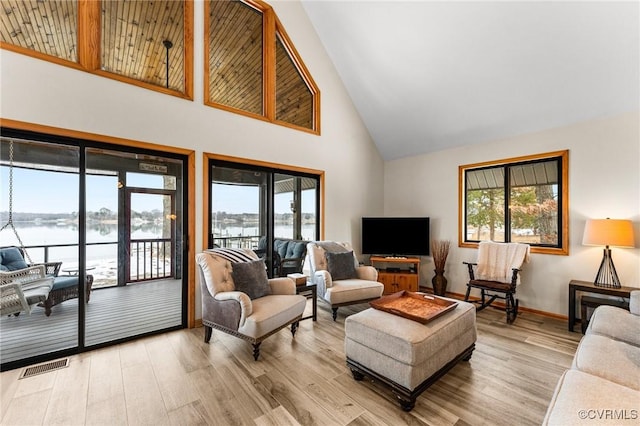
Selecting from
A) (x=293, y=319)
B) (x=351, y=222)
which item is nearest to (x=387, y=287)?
(x=351, y=222)

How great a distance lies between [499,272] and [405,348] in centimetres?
280

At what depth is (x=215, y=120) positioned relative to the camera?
3580 mm

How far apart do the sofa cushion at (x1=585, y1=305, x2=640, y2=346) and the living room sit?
5.37 ft

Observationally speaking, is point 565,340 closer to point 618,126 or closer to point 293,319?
point 618,126

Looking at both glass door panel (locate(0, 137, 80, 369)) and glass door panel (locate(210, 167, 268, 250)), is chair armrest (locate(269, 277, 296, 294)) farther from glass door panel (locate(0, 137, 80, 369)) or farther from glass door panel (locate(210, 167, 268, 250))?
glass door panel (locate(0, 137, 80, 369))

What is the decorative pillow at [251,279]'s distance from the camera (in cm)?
294

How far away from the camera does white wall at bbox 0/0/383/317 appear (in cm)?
254

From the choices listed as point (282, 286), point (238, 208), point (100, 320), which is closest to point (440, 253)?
point (282, 286)

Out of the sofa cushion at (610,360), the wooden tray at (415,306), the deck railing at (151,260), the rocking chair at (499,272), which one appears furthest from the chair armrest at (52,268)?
the rocking chair at (499,272)

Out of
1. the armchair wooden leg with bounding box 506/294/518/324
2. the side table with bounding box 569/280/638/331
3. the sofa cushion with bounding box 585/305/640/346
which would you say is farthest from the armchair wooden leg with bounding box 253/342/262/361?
the side table with bounding box 569/280/638/331

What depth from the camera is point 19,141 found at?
256cm

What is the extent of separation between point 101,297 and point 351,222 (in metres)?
3.76

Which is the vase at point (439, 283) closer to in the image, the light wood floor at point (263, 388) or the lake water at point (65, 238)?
the light wood floor at point (263, 388)

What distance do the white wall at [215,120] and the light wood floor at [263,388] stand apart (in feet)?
4.59
